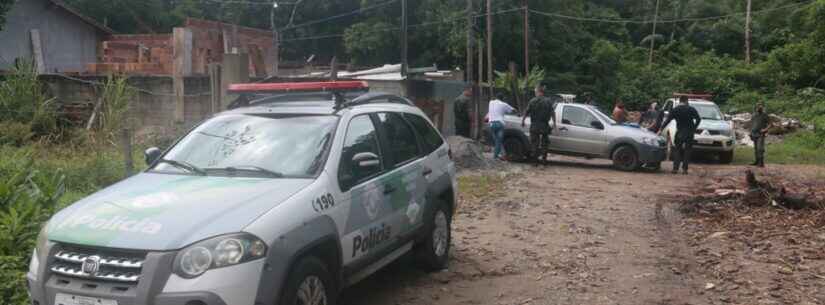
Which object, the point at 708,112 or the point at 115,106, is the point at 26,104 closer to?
the point at 115,106

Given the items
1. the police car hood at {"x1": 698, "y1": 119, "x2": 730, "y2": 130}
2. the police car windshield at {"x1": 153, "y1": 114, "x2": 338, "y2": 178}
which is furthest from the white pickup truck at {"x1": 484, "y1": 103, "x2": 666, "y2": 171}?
the police car windshield at {"x1": 153, "y1": 114, "x2": 338, "y2": 178}

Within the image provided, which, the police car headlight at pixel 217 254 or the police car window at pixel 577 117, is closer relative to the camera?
the police car headlight at pixel 217 254

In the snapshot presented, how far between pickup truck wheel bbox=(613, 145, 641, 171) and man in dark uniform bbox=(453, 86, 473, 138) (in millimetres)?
3993

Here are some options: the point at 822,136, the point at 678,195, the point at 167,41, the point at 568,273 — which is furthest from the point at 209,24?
the point at 822,136

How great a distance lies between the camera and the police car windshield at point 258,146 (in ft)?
16.4

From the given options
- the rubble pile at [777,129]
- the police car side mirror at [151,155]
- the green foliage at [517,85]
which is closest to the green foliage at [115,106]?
the police car side mirror at [151,155]

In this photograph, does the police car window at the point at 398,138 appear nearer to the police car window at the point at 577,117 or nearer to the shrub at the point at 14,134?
the shrub at the point at 14,134

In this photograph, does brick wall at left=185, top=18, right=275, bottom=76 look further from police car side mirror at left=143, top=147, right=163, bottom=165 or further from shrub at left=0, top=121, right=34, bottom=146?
police car side mirror at left=143, top=147, right=163, bottom=165

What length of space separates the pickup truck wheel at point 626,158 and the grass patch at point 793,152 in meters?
5.63

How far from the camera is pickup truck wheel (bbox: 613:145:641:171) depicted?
1552 centimetres

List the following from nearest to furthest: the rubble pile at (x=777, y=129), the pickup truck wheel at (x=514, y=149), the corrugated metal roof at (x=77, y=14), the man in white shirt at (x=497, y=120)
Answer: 1. the man in white shirt at (x=497, y=120)
2. the pickup truck wheel at (x=514, y=149)
3. the corrugated metal roof at (x=77, y=14)
4. the rubble pile at (x=777, y=129)

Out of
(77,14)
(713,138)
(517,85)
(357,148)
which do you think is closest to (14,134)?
(357,148)

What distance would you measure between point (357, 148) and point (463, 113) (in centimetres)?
1295

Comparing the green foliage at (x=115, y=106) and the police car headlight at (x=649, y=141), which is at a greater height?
the green foliage at (x=115, y=106)
